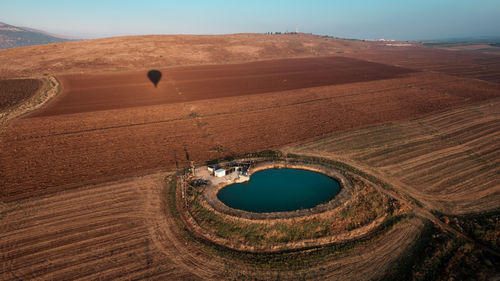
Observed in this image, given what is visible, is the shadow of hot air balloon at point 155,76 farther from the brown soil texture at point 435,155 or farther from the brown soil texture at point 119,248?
the brown soil texture at point 435,155

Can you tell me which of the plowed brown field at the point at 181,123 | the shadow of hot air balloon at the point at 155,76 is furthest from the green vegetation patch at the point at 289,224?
the shadow of hot air balloon at the point at 155,76

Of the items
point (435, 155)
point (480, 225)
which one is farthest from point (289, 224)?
point (435, 155)

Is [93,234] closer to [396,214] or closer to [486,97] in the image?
[396,214]

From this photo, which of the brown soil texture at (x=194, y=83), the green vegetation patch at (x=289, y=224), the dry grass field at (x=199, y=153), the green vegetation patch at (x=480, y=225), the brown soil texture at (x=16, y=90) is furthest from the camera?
the brown soil texture at (x=194, y=83)

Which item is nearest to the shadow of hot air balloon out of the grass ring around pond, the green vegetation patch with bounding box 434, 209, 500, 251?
the grass ring around pond

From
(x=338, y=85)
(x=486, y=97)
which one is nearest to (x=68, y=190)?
(x=338, y=85)

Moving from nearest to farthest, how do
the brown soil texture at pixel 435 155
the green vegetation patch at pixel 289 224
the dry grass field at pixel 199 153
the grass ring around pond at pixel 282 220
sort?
1. the dry grass field at pixel 199 153
2. the grass ring around pond at pixel 282 220
3. the green vegetation patch at pixel 289 224
4. the brown soil texture at pixel 435 155
